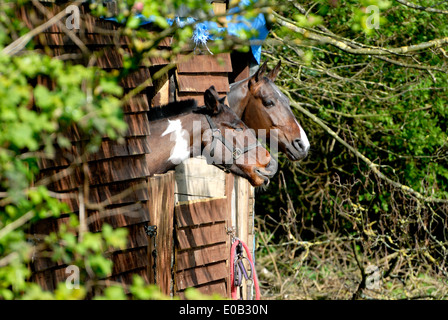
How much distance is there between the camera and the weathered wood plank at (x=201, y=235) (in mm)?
5021

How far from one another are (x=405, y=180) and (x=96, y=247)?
8.28 m

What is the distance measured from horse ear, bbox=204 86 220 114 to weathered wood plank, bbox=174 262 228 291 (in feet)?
4.49

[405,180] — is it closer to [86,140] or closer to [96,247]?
[86,140]

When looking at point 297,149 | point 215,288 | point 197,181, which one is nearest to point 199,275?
point 215,288

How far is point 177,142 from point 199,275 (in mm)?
1254

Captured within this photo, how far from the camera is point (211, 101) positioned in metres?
5.01

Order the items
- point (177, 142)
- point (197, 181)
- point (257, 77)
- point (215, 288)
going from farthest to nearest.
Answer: point (257, 77) < point (197, 181) < point (215, 288) < point (177, 142)

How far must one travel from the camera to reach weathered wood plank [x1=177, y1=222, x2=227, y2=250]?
5021 mm

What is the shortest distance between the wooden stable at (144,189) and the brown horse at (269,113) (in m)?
0.48

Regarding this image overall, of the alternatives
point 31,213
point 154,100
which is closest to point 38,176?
point 31,213

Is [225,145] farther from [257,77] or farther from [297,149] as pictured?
[257,77]

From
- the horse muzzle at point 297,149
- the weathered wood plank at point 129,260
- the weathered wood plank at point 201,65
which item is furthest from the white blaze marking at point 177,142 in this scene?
the horse muzzle at point 297,149

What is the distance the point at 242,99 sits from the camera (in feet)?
20.9

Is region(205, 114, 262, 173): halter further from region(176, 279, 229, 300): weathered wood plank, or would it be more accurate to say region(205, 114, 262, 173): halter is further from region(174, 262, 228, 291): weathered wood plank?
region(176, 279, 229, 300): weathered wood plank
